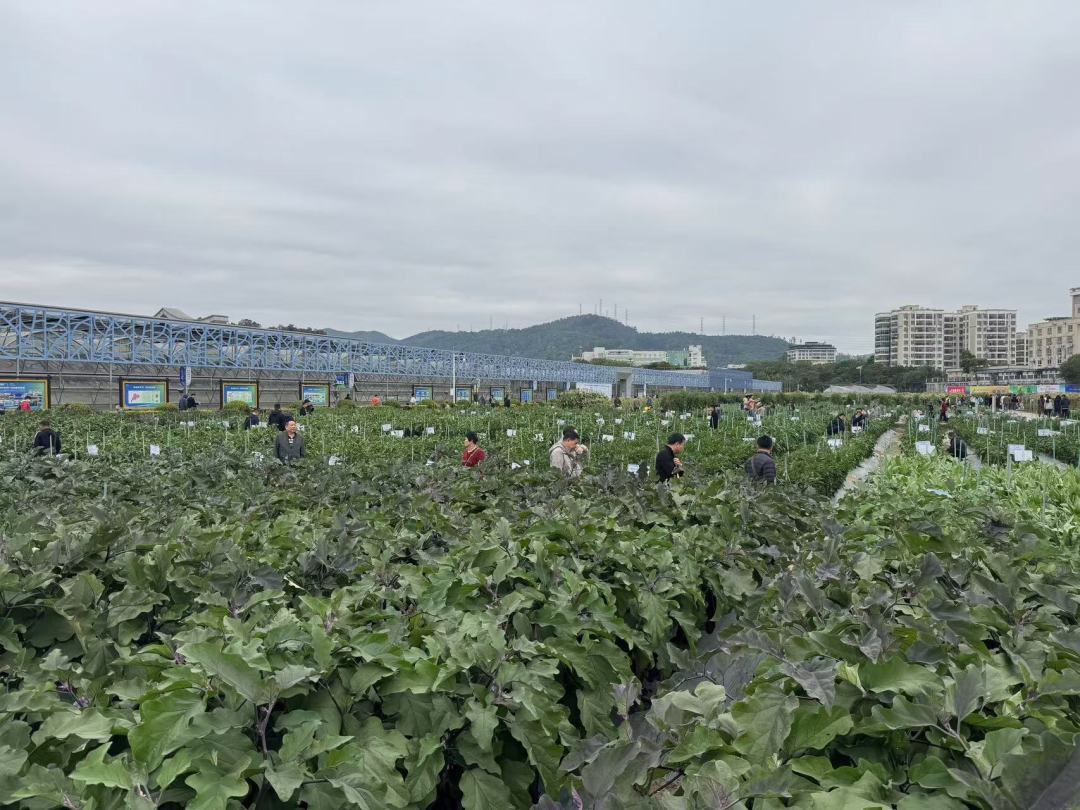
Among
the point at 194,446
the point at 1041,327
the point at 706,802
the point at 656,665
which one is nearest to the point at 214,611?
the point at 706,802

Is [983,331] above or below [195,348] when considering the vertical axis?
above

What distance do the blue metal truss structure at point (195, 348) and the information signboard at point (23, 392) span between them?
7.90 feet

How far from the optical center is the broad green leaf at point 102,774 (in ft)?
4.83

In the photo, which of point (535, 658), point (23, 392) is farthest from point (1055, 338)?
point (535, 658)

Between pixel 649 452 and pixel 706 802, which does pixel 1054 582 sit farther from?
pixel 649 452

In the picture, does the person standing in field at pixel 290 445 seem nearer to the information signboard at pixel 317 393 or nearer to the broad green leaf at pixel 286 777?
the broad green leaf at pixel 286 777

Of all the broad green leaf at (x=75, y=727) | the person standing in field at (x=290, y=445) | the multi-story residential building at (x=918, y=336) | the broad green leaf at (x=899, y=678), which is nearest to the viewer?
the broad green leaf at (x=899, y=678)

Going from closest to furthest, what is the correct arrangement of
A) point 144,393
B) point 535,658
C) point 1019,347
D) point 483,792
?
point 483,792 < point 535,658 < point 144,393 < point 1019,347

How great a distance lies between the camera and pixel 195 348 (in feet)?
118

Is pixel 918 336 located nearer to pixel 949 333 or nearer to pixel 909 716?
pixel 949 333

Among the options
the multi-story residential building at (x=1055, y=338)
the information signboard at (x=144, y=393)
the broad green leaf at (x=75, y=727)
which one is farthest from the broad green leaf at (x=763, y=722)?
the multi-story residential building at (x=1055, y=338)

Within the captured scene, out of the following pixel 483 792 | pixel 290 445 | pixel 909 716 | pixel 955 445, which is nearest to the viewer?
pixel 909 716

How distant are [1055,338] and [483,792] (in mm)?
152791

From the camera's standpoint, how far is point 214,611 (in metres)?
2.40
